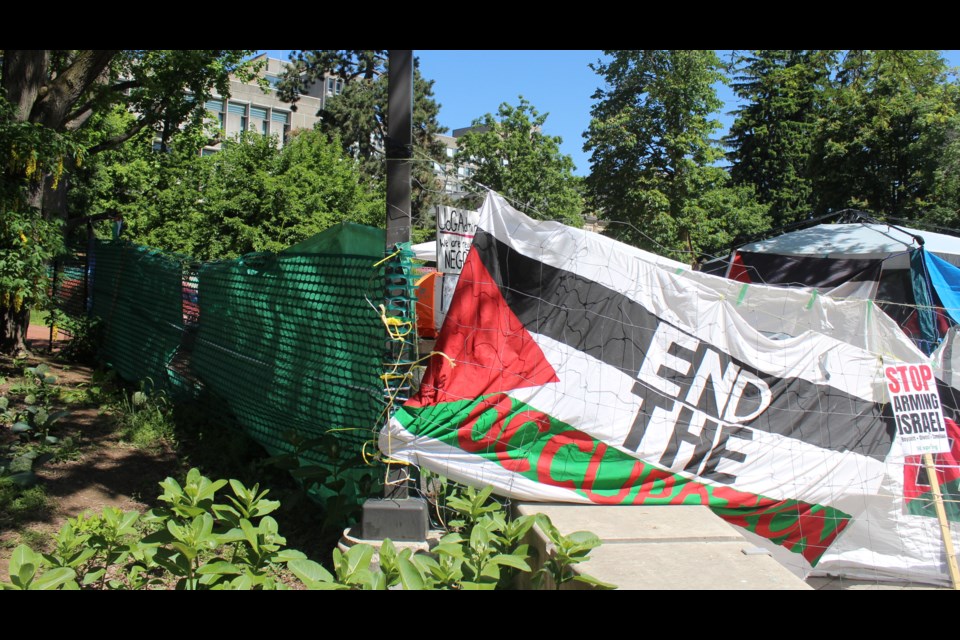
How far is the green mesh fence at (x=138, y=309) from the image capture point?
8.52 meters

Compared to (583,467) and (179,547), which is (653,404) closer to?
(583,467)

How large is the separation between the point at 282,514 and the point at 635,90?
2359cm

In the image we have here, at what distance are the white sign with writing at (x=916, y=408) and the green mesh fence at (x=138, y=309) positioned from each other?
7.05 metres

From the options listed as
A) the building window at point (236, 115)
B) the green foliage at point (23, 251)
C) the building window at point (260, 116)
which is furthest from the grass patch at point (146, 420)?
the building window at point (236, 115)

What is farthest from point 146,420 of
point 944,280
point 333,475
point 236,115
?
point 236,115

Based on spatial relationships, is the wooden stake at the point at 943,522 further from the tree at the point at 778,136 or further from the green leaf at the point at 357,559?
the tree at the point at 778,136

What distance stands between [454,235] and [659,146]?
22713 mm

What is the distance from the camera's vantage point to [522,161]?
92.1 feet

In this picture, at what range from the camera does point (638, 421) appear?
4820mm

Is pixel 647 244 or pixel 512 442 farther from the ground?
pixel 647 244

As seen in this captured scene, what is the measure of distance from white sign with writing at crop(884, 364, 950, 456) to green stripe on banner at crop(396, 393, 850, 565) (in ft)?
2.71

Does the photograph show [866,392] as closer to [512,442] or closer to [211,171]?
[512,442]

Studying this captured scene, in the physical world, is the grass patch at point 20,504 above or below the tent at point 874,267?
below
